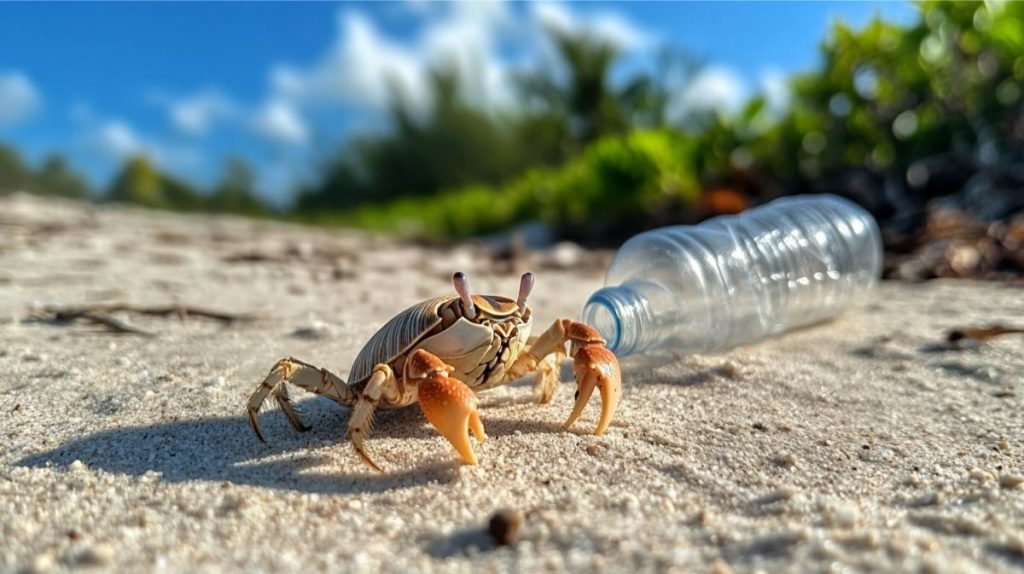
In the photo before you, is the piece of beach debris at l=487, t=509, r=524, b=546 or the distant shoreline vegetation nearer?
the piece of beach debris at l=487, t=509, r=524, b=546

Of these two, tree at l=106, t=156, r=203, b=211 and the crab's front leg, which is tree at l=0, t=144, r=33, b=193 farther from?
the crab's front leg

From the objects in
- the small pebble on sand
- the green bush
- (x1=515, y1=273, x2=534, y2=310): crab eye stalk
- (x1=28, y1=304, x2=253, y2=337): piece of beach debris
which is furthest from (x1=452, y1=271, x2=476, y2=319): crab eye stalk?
the green bush

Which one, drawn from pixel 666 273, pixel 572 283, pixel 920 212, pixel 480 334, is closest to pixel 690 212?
pixel 920 212

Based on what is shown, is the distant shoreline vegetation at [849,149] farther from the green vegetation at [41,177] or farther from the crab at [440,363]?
the green vegetation at [41,177]

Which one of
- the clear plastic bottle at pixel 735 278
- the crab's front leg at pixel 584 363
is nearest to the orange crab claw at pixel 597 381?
the crab's front leg at pixel 584 363

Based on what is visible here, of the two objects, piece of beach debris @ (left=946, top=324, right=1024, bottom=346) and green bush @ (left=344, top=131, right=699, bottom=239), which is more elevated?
green bush @ (left=344, top=131, right=699, bottom=239)

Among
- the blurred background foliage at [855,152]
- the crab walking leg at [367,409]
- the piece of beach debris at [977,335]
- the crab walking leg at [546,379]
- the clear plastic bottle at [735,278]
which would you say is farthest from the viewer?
the blurred background foliage at [855,152]
